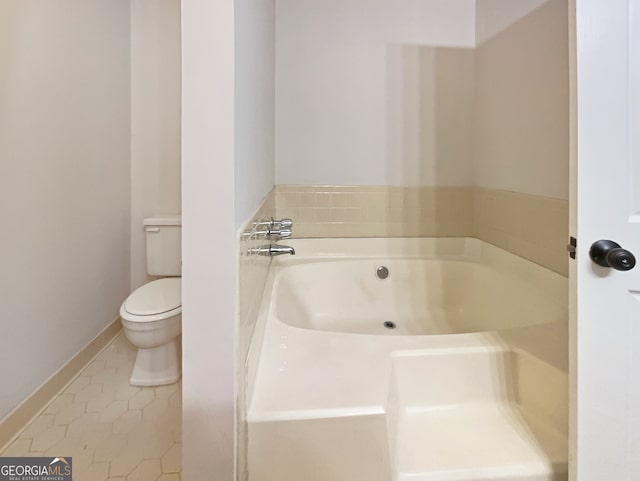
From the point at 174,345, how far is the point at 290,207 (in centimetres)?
104

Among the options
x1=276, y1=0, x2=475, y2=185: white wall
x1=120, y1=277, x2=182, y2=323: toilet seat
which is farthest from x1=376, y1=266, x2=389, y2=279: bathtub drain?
x1=120, y1=277, x2=182, y2=323: toilet seat

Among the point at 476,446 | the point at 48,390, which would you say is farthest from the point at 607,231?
the point at 48,390

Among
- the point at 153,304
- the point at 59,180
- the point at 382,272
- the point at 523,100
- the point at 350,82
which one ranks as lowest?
the point at 153,304

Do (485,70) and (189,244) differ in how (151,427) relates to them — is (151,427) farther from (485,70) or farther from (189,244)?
(485,70)

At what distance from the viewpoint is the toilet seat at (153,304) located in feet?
6.00

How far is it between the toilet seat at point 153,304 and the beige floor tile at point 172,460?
598mm

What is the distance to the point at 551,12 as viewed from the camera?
1587 millimetres

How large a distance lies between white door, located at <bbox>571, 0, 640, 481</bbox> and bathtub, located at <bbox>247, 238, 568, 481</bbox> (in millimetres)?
130

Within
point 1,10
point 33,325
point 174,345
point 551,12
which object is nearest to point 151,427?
point 174,345

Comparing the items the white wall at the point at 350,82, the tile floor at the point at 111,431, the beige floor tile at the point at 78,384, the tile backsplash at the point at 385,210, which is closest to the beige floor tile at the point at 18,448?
the tile floor at the point at 111,431

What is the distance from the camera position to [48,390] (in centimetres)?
181

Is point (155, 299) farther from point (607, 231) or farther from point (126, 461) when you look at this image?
point (607, 231)

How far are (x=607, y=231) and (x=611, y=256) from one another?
0.23ft

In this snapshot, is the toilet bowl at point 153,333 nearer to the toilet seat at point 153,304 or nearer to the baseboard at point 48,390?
the toilet seat at point 153,304
